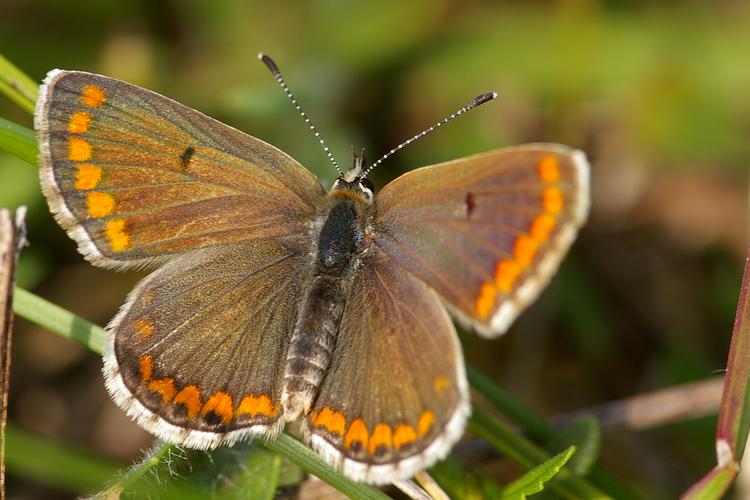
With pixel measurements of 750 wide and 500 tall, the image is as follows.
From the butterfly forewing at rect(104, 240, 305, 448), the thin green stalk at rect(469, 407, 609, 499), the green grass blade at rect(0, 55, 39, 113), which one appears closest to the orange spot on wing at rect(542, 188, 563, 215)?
the thin green stalk at rect(469, 407, 609, 499)

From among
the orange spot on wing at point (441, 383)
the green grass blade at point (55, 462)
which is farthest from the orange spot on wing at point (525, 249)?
the green grass blade at point (55, 462)

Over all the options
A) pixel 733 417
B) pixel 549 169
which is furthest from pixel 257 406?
pixel 733 417

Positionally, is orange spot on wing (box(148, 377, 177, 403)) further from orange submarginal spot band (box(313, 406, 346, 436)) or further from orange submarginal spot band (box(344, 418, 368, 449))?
orange submarginal spot band (box(344, 418, 368, 449))

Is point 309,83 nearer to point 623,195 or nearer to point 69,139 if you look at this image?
point 623,195

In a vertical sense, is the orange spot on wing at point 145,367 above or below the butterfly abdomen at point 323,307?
above

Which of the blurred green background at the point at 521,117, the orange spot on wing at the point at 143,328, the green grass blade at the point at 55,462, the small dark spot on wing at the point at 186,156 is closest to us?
the orange spot on wing at the point at 143,328

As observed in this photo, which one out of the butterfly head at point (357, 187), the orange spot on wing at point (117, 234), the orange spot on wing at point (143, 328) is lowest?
the butterfly head at point (357, 187)

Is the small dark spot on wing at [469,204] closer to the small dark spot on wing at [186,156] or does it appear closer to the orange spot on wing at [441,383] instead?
the orange spot on wing at [441,383]

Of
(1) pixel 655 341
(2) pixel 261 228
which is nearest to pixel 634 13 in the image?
(1) pixel 655 341
